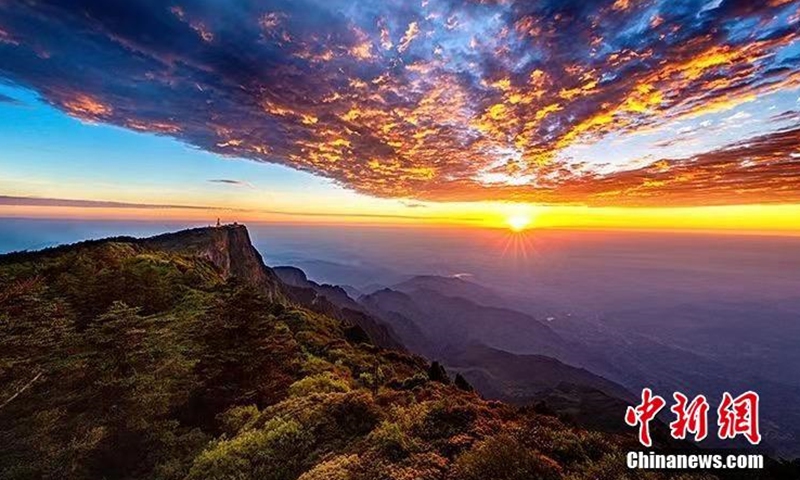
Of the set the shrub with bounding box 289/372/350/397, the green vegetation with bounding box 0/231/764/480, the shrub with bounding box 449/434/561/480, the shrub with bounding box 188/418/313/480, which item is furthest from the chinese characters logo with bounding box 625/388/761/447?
the shrub with bounding box 289/372/350/397

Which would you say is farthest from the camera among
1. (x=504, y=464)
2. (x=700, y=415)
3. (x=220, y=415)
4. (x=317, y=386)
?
(x=317, y=386)

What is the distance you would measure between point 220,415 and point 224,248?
66.0 m

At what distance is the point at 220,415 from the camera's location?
16.3 metres

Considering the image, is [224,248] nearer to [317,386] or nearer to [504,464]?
[317,386]

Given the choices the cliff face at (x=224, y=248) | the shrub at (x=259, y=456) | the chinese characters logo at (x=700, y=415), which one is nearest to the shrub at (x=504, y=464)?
the chinese characters logo at (x=700, y=415)

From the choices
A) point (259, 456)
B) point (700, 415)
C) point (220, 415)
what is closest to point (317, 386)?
point (220, 415)

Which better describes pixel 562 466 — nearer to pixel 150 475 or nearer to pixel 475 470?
pixel 475 470

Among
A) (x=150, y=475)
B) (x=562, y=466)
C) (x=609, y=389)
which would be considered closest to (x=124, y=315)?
(x=150, y=475)

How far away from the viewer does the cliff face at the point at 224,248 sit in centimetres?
6391

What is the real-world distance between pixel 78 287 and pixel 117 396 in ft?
41.2

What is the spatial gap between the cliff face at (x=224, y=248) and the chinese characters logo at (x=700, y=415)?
56856 millimetres

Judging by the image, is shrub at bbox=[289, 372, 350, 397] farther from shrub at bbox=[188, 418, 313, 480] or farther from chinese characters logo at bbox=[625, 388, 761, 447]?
chinese characters logo at bbox=[625, 388, 761, 447]

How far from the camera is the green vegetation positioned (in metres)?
10.6

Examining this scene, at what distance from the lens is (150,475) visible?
13047mm
